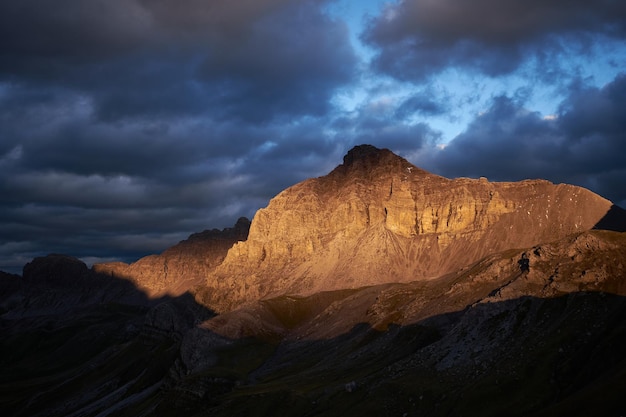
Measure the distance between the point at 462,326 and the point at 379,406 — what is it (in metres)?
32.6

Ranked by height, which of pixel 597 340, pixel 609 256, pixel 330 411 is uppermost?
pixel 609 256

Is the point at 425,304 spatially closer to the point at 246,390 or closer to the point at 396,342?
the point at 396,342

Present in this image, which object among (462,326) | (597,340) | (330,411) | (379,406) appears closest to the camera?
(597,340)

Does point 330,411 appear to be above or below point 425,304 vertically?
below

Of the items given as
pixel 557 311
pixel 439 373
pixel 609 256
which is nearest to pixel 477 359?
pixel 439 373

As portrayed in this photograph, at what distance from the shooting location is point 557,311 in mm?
123500

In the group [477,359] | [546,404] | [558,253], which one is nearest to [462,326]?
[477,359]

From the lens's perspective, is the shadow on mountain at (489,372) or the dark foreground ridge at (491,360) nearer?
the shadow on mountain at (489,372)

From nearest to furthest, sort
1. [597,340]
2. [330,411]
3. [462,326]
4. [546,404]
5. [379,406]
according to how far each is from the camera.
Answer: [546,404] < [597,340] < [379,406] < [330,411] < [462,326]

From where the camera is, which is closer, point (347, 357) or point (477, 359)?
point (477, 359)

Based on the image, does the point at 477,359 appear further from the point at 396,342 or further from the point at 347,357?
the point at 347,357

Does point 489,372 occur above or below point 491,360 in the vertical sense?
below

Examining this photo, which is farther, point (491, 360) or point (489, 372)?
point (491, 360)

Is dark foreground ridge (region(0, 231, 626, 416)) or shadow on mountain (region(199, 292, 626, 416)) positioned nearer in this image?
shadow on mountain (region(199, 292, 626, 416))
